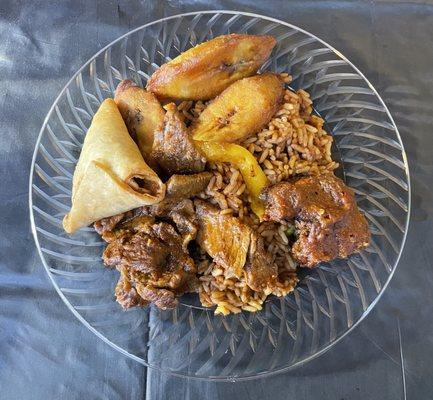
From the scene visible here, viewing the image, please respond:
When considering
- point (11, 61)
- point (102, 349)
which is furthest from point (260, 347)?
point (11, 61)

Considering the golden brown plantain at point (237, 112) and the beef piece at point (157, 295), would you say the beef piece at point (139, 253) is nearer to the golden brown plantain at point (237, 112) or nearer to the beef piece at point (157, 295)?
Result: the beef piece at point (157, 295)

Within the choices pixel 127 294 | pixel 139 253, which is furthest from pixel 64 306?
pixel 139 253

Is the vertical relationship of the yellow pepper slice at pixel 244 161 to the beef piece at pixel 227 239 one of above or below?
above

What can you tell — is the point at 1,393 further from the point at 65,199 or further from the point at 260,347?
the point at 260,347

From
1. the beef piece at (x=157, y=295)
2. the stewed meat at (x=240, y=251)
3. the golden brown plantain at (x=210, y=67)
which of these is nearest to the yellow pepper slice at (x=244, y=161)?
the stewed meat at (x=240, y=251)

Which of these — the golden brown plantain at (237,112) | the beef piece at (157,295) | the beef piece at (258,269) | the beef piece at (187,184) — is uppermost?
the golden brown plantain at (237,112)

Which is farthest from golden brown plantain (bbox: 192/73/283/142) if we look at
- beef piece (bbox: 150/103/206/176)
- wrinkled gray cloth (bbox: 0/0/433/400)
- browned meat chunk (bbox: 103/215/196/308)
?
wrinkled gray cloth (bbox: 0/0/433/400)

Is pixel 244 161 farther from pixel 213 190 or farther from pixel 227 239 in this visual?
pixel 227 239
